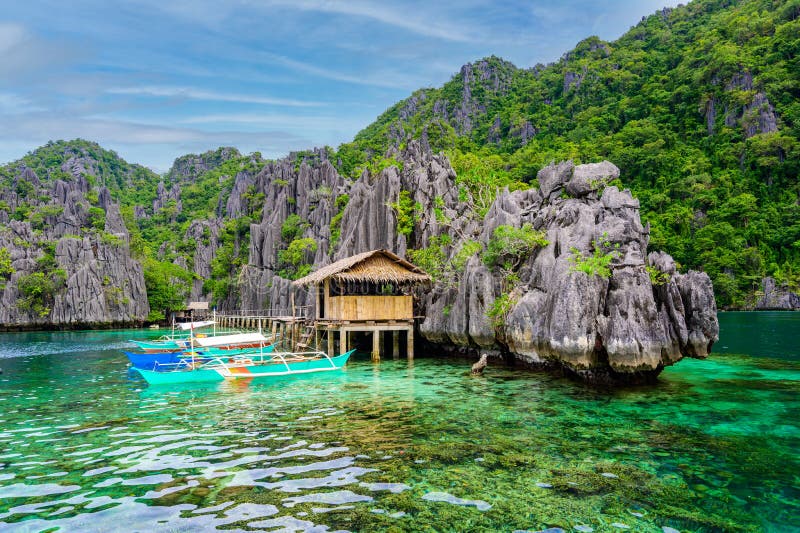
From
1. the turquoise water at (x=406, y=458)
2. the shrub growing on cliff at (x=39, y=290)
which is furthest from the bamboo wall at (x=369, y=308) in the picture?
the shrub growing on cliff at (x=39, y=290)

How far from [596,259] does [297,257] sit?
165 feet

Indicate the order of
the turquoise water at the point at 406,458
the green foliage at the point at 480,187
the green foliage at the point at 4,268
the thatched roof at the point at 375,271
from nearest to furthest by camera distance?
1. the turquoise water at the point at 406,458
2. the thatched roof at the point at 375,271
3. the green foliage at the point at 480,187
4. the green foliage at the point at 4,268

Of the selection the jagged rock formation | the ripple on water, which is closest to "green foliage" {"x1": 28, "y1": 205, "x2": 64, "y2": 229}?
the jagged rock formation

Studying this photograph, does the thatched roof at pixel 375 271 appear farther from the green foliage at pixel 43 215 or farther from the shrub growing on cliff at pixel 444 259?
the green foliage at pixel 43 215

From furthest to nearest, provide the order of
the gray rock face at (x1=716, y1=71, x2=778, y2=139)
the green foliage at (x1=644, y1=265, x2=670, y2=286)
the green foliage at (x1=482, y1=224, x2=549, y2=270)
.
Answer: the gray rock face at (x1=716, y1=71, x2=778, y2=139)
the green foliage at (x1=482, y1=224, x2=549, y2=270)
the green foliage at (x1=644, y1=265, x2=670, y2=286)

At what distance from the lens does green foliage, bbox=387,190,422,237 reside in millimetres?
41509

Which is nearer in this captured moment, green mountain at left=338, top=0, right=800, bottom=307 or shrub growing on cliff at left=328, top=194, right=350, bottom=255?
shrub growing on cliff at left=328, top=194, right=350, bottom=255

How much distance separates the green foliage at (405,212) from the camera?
41509 millimetres

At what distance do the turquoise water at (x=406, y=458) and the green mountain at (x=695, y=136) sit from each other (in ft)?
102

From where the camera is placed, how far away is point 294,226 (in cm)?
7056

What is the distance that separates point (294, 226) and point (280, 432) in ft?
201

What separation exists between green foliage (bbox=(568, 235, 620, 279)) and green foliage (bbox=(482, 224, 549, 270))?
286 centimetres

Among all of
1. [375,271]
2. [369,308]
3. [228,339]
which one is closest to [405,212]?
[375,271]

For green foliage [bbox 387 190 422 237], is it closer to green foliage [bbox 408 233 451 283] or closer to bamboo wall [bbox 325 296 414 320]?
green foliage [bbox 408 233 451 283]
